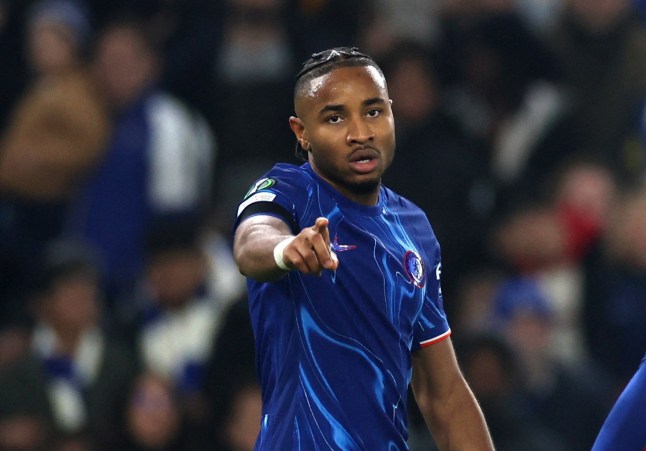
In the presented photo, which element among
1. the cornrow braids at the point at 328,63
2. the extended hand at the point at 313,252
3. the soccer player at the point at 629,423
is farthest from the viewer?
the soccer player at the point at 629,423

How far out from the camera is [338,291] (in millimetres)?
4938

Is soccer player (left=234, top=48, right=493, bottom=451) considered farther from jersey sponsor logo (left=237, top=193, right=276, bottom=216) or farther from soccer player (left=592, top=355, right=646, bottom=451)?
soccer player (left=592, top=355, right=646, bottom=451)

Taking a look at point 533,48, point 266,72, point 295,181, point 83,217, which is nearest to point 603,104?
point 533,48

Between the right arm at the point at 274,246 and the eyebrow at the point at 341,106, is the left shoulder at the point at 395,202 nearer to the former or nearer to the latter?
the eyebrow at the point at 341,106

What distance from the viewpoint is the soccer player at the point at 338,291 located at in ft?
16.1

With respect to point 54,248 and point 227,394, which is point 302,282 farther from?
point 54,248

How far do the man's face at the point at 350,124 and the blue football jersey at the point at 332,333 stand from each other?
0.10m

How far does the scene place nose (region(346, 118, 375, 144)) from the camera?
4930 millimetres

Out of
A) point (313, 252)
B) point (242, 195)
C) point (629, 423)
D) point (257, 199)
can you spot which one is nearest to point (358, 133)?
point (257, 199)

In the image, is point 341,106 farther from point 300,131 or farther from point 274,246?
point 274,246

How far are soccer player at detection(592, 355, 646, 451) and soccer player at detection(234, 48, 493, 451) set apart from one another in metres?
0.83

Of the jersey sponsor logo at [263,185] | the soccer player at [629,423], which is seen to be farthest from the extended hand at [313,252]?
the soccer player at [629,423]

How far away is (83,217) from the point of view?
9.97 meters

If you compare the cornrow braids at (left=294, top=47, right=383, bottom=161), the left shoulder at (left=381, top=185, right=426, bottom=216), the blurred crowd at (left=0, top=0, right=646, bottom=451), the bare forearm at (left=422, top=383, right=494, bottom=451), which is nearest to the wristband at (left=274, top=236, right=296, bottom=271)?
the cornrow braids at (left=294, top=47, right=383, bottom=161)
